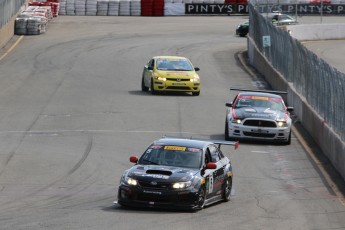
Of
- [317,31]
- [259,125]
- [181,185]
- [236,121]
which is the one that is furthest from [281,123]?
[317,31]

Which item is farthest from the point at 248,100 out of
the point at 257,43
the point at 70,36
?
the point at 70,36

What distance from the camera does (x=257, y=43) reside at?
53594 millimetres

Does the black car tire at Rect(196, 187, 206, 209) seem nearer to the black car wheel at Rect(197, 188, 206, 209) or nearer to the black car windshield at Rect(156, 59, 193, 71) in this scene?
the black car wheel at Rect(197, 188, 206, 209)

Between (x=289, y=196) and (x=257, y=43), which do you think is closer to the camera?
(x=289, y=196)

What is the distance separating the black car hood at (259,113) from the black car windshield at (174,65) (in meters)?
11.0

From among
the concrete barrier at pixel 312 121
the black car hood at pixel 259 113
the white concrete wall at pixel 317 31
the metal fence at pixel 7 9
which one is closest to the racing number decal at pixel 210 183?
the concrete barrier at pixel 312 121

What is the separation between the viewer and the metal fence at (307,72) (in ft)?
86.6

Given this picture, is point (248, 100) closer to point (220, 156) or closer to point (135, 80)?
point (220, 156)

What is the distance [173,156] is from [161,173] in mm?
950

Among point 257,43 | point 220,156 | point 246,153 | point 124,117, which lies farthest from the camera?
point 257,43

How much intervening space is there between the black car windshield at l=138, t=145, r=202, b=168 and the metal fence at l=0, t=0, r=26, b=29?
38.7m

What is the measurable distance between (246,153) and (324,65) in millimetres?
4129

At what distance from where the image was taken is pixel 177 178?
18.1m

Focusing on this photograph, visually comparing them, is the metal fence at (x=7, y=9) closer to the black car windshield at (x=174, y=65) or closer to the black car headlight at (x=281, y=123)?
the black car windshield at (x=174, y=65)
